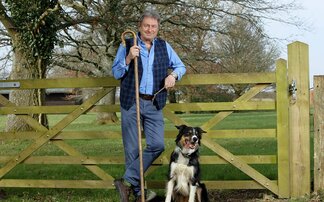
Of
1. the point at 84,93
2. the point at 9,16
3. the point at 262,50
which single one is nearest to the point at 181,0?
the point at 9,16

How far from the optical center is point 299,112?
637cm

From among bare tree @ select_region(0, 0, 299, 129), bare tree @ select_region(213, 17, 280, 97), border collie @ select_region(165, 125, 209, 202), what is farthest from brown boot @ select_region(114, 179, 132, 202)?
bare tree @ select_region(213, 17, 280, 97)

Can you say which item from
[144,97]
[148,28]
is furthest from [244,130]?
[148,28]

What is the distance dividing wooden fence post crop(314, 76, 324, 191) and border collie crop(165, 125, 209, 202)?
69.5 inches

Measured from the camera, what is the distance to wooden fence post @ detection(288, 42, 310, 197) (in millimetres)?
6359

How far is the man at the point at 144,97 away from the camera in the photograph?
5656 mm

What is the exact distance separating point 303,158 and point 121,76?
2.70 metres

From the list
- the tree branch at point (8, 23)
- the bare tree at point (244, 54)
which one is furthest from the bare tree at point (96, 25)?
the bare tree at point (244, 54)

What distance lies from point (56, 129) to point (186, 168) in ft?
6.68

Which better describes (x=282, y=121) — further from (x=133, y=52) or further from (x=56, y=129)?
(x=56, y=129)

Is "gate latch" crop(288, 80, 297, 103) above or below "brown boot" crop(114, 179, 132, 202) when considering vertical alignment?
above

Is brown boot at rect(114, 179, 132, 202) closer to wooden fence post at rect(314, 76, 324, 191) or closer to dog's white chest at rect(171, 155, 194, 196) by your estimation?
dog's white chest at rect(171, 155, 194, 196)

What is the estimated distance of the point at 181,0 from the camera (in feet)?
64.4

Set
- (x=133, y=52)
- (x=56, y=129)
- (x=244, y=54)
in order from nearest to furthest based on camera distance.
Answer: (x=133, y=52), (x=56, y=129), (x=244, y=54)
